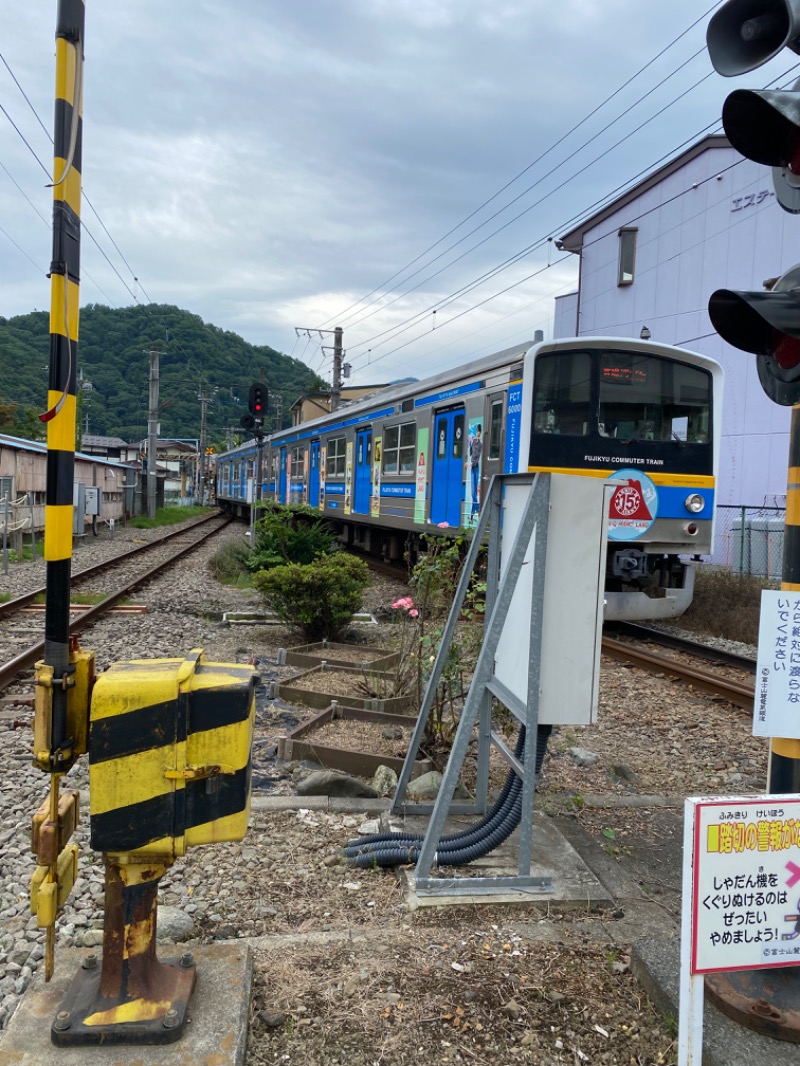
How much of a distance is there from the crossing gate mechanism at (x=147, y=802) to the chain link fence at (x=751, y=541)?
1274 cm

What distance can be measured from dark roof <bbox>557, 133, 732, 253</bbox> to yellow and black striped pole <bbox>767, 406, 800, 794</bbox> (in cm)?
1515

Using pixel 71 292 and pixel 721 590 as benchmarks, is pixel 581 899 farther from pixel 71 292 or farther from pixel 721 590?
pixel 721 590

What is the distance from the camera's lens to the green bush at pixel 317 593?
7.87 meters

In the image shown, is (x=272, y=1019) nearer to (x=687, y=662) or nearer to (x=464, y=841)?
(x=464, y=841)

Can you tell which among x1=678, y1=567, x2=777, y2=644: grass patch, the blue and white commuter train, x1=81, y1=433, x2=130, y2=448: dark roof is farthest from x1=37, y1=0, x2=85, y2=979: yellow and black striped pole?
x1=81, y1=433, x2=130, y2=448: dark roof

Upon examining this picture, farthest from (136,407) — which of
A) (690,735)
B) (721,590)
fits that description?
(690,735)

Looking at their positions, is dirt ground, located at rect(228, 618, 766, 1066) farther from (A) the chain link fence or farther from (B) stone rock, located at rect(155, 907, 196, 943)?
(A) the chain link fence

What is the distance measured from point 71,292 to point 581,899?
2.60m

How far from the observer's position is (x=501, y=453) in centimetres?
894

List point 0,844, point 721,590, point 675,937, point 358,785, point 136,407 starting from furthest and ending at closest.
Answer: point 136,407 < point 721,590 < point 358,785 < point 0,844 < point 675,937

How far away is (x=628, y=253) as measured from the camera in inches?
824

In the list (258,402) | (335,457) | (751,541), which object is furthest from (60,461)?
(335,457)

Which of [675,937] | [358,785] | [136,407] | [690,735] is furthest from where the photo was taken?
[136,407]

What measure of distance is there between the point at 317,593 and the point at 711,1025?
5.98m
